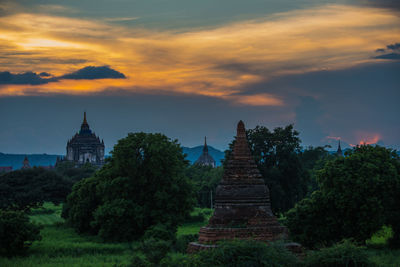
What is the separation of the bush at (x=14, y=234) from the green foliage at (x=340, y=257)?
23.0 meters

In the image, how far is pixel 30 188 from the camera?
6588cm

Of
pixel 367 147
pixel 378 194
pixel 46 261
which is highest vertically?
pixel 367 147

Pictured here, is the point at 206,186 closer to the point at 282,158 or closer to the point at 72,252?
the point at 282,158

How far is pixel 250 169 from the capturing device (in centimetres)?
2848

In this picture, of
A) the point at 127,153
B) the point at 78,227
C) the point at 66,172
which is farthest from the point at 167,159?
the point at 66,172

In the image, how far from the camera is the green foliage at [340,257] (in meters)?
27.7

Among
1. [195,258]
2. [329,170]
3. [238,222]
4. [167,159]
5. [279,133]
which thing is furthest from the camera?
[279,133]

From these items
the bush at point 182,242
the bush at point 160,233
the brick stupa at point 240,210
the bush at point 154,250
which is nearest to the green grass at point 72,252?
the bush at point 160,233

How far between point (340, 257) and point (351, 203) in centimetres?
1519

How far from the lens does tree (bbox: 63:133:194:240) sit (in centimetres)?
4784

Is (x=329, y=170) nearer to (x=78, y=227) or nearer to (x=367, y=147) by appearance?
(x=367, y=147)

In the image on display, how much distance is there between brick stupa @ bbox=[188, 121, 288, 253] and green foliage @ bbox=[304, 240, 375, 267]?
153cm

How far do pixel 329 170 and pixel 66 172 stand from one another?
66.4m

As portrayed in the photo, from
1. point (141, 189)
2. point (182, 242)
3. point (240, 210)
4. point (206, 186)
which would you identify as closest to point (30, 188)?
point (141, 189)
